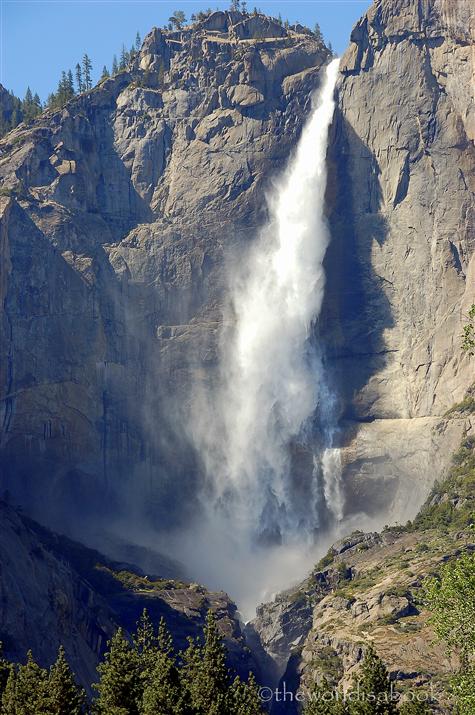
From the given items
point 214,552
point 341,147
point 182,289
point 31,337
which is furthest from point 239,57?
point 214,552

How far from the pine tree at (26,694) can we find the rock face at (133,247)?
2788 inches

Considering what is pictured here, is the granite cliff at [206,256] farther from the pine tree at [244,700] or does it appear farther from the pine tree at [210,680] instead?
the pine tree at [244,700]

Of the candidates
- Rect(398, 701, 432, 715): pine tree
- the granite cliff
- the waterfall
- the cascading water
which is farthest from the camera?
the waterfall

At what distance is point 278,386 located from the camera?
506 feet

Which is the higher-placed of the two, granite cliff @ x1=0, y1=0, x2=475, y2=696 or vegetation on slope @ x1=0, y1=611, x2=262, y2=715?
granite cliff @ x1=0, y1=0, x2=475, y2=696

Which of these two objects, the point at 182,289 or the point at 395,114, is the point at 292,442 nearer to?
the point at 182,289

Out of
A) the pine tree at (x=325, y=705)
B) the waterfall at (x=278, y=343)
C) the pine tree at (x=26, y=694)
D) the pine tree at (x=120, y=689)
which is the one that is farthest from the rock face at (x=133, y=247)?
the pine tree at (x=325, y=705)

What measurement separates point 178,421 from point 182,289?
1358 cm

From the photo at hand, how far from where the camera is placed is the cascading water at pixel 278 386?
14875 centimetres

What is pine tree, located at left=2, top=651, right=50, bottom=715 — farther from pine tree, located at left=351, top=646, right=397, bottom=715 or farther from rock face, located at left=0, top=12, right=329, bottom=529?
rock face, located at left=0, top=12, right=329, bottom=529

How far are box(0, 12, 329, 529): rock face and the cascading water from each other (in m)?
2.46

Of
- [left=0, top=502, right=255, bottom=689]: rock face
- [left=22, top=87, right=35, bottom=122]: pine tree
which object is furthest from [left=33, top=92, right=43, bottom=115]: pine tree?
[left=0, top=502, right=255, bottom=689]: rock face

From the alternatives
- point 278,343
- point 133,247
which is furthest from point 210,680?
point 278,343

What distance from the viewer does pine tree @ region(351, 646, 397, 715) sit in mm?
57750
